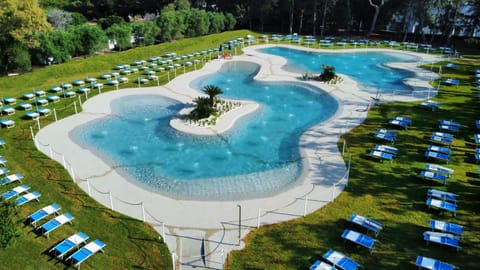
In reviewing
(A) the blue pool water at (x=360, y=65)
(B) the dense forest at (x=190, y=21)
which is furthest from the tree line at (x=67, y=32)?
(A) the blue pool water at (x=360, y=65)

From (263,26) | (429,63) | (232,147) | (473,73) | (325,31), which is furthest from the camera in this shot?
(263,26)

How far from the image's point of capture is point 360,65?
2010 inches

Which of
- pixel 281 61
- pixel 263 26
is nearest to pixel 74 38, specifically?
pixel 281 61

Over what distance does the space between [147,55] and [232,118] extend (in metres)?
24.9

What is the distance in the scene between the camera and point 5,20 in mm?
38969

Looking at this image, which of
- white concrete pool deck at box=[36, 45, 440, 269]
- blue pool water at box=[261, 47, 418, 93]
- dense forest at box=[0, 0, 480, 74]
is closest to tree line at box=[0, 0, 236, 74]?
dense forest at box=[0, 0, 480, 74]

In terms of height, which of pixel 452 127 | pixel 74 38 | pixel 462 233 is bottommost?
pixel 462 233

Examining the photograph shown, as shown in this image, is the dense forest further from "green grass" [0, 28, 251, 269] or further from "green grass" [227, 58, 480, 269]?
"green grass" [227, 58, 480, 269]

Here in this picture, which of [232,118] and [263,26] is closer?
[232,118]

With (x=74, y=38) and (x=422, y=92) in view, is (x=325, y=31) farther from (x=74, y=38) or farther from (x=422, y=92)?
(x=74, y=38)

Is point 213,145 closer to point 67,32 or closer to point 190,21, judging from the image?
point 67,32

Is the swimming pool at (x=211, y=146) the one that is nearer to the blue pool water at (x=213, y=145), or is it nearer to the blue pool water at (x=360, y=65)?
the blue pool water at (x=213, y=145)

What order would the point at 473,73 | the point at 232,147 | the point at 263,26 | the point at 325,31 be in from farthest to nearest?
the point at 263,26
the point at 325,31
the point at 473,73
the point at 232,147

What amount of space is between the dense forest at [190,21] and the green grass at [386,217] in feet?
121
